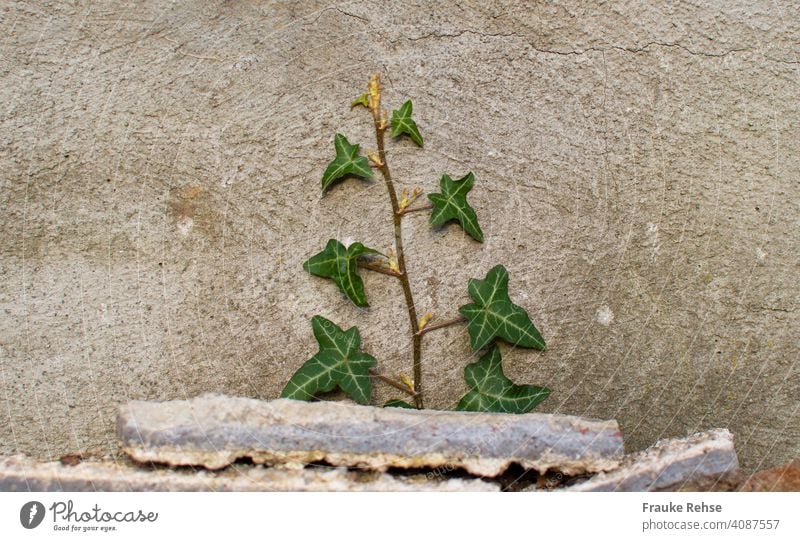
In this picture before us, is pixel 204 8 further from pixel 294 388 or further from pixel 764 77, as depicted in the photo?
pixel 764 77

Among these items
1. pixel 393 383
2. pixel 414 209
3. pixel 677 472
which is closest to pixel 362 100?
pixel 414 209

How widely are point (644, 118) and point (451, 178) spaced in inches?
13.9

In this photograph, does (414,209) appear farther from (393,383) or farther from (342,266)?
(393,383)

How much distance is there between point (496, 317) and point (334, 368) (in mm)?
275

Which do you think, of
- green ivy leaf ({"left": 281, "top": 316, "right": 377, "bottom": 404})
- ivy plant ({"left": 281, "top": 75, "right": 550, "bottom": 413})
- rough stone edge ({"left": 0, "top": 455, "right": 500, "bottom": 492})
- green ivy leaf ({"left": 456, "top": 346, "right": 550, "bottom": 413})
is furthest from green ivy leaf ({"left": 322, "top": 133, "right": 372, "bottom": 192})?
rough stone edge ({"left": 0, "top": 455, "right": 500, "bottom": 492})

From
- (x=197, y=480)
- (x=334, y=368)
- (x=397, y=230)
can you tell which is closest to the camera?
(x=197, y=480)

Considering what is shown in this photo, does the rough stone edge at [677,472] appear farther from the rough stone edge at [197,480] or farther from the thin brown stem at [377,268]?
the thin brown stem at [377,268]

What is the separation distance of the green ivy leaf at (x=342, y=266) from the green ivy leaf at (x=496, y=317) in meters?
0.17

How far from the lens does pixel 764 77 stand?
5.43 ft

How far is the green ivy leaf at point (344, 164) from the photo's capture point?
5.19 feet

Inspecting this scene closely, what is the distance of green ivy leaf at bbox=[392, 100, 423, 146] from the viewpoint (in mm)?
1621

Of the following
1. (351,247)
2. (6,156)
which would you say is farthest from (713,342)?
(6,156)

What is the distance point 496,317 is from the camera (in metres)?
1.53

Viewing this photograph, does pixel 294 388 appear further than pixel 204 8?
No
